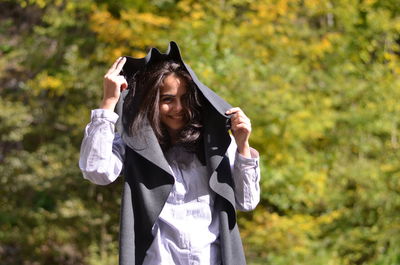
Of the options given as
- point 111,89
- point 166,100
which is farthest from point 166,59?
point 111,89

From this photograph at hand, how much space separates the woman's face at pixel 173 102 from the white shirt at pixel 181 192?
0.31 feet

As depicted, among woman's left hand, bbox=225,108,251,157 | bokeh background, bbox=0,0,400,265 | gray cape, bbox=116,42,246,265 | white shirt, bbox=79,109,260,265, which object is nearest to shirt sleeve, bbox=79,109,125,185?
white shirt, bbox=79,109,260,265

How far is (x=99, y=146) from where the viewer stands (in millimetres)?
2285

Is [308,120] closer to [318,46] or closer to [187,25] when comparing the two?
[318,46]

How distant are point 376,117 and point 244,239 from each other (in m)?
1.74

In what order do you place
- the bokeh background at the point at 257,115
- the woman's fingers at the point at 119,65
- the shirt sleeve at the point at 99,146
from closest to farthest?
the shirt sleeve at the point at 99,146 → the woman's fingers at the point at 119,65 → the bokeh background at the point at 257,115

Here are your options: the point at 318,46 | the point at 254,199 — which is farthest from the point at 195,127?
the point at 318,46

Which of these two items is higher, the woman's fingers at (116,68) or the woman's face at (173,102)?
the woman's fingers at (116,68)

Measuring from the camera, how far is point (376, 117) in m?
6.57

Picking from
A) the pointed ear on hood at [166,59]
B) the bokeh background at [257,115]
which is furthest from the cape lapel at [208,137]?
the bokeh background at [257,115]

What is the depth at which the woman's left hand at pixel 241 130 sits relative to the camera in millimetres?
2400

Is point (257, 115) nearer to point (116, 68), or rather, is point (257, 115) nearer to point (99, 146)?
point (116, 68)

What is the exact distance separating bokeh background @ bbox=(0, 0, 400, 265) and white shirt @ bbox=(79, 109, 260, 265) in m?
2.83

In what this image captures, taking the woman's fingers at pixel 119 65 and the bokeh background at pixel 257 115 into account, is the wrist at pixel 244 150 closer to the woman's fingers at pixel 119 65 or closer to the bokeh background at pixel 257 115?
the woman's fingers at pixel 119 65
